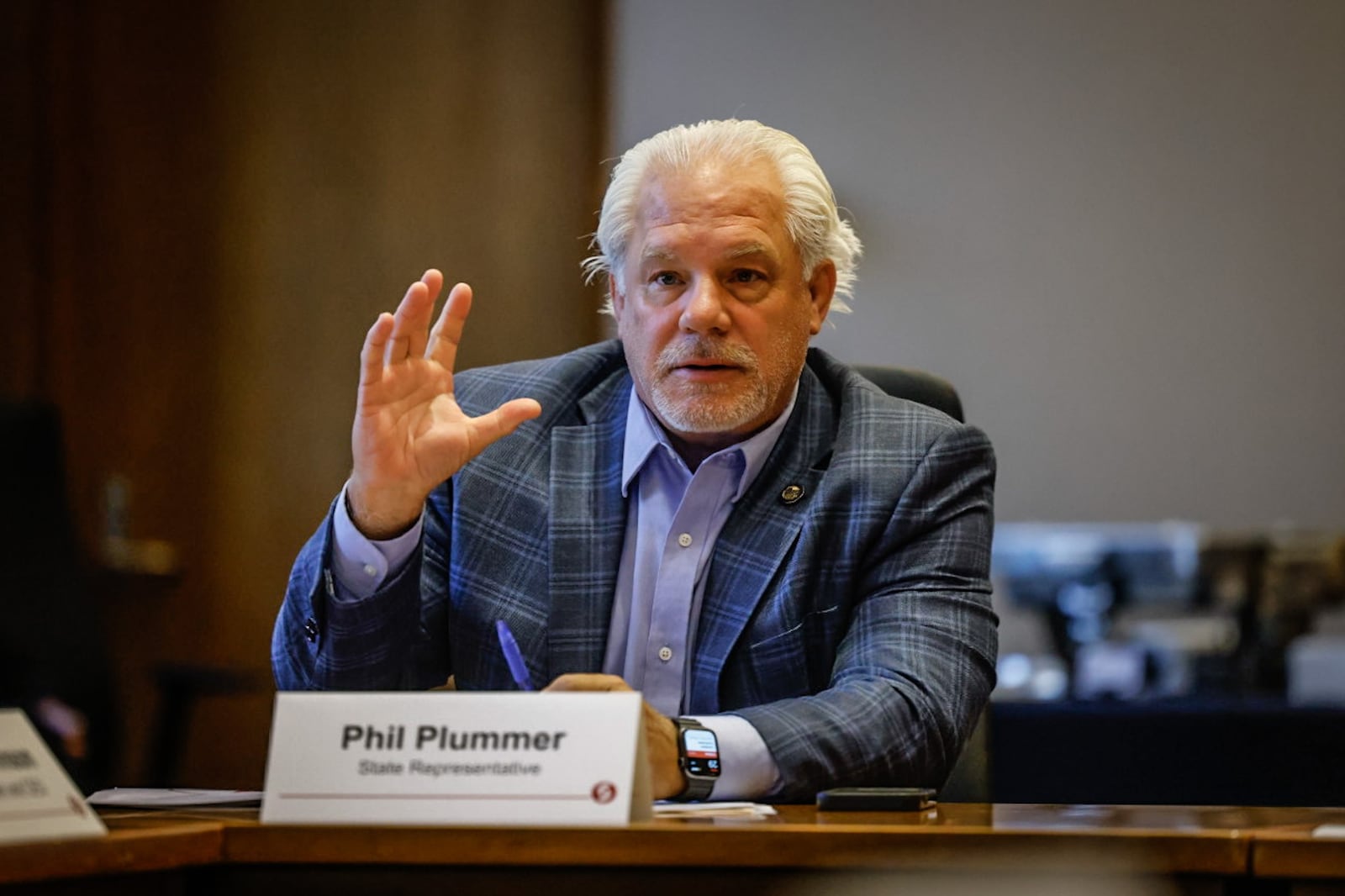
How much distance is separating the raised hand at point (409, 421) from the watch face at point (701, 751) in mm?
397

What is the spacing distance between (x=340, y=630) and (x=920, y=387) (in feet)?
2.59

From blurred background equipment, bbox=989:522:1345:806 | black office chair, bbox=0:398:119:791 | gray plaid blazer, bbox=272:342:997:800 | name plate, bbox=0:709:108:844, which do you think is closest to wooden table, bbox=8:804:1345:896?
name plate, bbox=0:709:108:844

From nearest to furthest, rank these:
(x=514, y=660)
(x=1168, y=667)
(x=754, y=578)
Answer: (x=514, y=660) < (x=754, y=578) < (x=1168, y=667)

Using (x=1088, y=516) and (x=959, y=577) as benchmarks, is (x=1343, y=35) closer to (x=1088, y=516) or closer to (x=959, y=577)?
(x=1088, y=516)

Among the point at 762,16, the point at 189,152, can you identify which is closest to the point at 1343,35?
the point at 762,16

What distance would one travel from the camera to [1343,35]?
5430 mm

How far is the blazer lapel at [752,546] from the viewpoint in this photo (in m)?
1.74

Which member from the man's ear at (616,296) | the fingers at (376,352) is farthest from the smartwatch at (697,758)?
the man's ear at (616,296)

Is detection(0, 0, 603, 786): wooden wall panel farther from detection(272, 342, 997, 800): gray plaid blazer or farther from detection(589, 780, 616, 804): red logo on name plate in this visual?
detection(589, 780, 616, 804): red logo on name plate

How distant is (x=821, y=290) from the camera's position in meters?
2.03

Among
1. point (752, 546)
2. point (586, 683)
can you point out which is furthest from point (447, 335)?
point (586, 683)

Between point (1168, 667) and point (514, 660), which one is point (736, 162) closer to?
point (514, 660)

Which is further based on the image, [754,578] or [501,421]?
[754,578]

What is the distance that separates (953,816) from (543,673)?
27.7 inches
